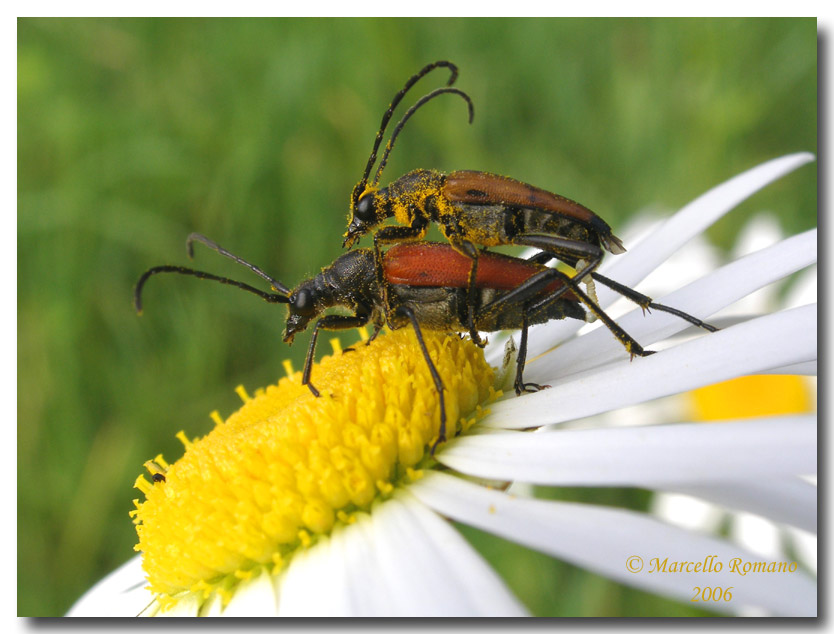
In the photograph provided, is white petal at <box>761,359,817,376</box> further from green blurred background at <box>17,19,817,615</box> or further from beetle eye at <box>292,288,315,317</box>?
green blurred background at <box>17,19,817,615</box>

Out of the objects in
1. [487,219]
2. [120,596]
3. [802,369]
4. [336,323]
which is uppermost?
[487,219]

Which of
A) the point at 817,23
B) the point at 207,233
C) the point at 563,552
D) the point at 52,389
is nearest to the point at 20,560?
the point at 52,389

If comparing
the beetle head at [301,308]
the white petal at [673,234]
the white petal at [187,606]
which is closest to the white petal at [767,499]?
the white petal at [673,234]

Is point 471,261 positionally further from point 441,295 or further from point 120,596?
point 120,596

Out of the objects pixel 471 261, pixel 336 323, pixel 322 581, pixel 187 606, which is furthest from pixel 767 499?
pixel 187 606

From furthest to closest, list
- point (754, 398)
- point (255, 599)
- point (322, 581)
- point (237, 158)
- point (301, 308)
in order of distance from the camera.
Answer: point (237, 158) → point (754, 398) → point (301, 308) → point (255, 599) → point (322, 581)

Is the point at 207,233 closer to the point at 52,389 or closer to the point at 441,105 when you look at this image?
the point at 52,389

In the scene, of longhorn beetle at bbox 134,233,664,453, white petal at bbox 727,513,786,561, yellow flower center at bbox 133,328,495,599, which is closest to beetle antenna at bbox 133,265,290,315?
longhorn beetle at bbox 134,233,664,453
